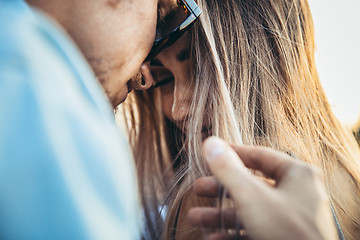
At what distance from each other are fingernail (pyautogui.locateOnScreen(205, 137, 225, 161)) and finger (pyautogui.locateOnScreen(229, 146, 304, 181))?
0.11 meters

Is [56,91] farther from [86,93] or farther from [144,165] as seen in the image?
[144,165]

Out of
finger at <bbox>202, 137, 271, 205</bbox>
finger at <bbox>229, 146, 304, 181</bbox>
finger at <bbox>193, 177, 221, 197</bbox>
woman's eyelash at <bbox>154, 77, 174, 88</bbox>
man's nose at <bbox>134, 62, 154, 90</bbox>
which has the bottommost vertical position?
finger at <bbox>193, 177, 221, 197</bbox>

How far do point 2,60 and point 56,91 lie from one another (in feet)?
0.34

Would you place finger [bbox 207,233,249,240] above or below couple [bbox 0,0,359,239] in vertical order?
below

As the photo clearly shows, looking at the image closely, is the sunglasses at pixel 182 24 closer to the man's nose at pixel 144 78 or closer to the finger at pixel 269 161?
the man's nose at pixel 144 78

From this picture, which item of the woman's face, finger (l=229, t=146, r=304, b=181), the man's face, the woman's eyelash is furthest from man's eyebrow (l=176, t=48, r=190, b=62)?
finger (l=229, t=146, r=304, b=181)

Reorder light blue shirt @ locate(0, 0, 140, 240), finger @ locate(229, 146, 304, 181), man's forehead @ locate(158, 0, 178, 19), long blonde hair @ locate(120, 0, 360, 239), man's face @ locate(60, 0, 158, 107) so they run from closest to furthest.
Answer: light blue shirt @ locate(0, 0, 140, 240), finger @ locate(229, 146, 304, 181), man's face @ locate(60, 0, 158, 107), man's forehead @ locate(158, 0, 178, 19), long blonde hair @ locate(120, 0, 360, 239)

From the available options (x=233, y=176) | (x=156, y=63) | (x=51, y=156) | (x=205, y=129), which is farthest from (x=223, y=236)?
(x=156, y=63)

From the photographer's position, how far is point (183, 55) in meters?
0.96

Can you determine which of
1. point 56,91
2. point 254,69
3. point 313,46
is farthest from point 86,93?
point 313,46

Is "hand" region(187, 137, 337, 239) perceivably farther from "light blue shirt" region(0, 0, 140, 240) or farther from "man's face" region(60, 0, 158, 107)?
"man's face" region(60, 0, 158, 107)

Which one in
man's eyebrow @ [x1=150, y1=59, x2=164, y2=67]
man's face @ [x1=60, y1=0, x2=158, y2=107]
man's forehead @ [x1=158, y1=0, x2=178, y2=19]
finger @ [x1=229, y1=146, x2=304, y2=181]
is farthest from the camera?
man's eyebrow @ [x1=150, y1=59, x2=164, y2=67]

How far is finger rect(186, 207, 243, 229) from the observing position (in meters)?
0.49

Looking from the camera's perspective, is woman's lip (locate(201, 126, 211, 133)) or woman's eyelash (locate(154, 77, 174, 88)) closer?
woman's lip (locate(201, 126, 211, 133))
